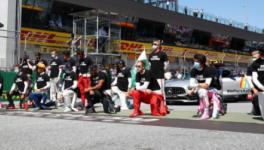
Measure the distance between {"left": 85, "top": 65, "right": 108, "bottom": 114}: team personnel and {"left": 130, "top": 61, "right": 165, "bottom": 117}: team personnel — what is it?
3.98 ft

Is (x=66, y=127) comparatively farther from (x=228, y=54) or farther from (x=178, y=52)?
(x=228, y=54)

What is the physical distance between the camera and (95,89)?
1213cm

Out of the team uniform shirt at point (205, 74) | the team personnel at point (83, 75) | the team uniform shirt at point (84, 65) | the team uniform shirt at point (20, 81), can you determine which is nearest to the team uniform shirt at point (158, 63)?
the team uniform shirt at point (205, 74)

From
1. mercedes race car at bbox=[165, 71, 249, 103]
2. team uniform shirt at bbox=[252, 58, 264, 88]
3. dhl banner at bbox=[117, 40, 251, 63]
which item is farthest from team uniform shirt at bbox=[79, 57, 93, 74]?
dhl banner at bbox=[117, 40, 251, 63]

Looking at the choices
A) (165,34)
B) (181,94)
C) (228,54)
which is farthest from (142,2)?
(181,94)

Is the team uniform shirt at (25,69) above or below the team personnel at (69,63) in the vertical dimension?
below

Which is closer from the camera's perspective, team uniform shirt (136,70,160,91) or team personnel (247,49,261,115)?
team personnel (247,49,261,115)

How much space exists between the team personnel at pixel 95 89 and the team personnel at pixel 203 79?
2.74 metres

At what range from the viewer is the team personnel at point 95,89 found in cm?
1206

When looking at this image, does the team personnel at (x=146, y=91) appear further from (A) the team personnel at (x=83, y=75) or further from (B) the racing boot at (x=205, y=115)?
(A) the team personnel at (x=83, y=75)

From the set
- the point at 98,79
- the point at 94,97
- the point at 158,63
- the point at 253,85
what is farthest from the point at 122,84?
the point at 253,85

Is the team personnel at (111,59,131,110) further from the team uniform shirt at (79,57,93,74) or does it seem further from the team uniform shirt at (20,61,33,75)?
the team uniform shirt at (20,61,33,75)

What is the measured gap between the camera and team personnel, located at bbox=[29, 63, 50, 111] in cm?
1356

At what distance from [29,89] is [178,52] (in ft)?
88.0
